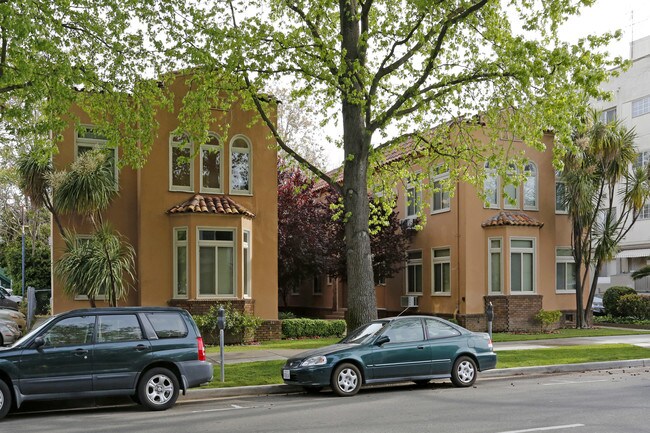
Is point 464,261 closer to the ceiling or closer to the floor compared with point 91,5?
closer to the floor

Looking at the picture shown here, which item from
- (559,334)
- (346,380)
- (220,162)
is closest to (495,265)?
(559,334)

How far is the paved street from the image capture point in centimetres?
911

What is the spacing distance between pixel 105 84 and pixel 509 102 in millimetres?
9111

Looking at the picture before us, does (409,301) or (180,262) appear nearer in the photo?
(180,262)

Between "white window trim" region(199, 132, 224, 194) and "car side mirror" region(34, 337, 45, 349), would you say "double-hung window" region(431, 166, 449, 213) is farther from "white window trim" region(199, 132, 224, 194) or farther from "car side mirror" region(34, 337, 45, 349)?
"car side mirror" region(34, 337, 45, 349)

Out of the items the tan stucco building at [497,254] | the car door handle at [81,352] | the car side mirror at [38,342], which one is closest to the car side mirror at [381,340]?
the car door handle at [81,352]

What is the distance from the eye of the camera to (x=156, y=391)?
436 inches

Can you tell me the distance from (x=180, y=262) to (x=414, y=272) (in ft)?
35.2

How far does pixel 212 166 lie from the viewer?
71.7ft

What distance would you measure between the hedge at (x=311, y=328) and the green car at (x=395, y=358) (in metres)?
9.22

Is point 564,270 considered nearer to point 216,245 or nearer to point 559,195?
point 559,195

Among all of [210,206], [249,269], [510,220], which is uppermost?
[210,206]

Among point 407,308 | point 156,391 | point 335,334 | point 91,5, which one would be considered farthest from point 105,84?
point 407,308

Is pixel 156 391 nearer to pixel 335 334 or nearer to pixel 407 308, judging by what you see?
pixel 335 334
